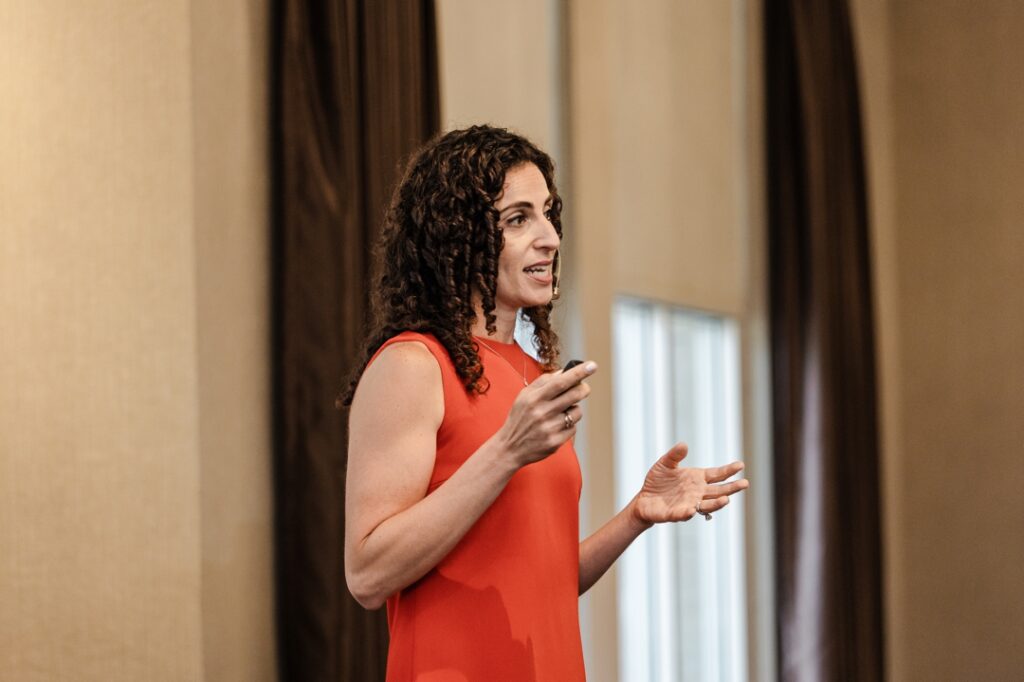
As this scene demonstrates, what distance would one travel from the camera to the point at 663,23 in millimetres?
4453

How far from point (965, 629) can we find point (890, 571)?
0.39 m

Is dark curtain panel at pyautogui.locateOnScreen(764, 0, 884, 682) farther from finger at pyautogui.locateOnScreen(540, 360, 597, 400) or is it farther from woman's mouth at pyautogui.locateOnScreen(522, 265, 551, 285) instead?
finger at pyautogui.locateOnScreen(540, 360, 597, 400)

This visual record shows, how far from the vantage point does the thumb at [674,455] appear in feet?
5.82

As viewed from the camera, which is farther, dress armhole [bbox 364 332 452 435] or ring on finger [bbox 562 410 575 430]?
dress armhole [bbox 364 332 452 435]

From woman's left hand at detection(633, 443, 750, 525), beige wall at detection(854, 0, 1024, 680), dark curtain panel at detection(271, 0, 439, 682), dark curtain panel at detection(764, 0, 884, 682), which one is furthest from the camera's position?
beige wall at detection(854, 0, 1024, 680)

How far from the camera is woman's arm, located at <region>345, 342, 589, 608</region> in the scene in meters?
1.46

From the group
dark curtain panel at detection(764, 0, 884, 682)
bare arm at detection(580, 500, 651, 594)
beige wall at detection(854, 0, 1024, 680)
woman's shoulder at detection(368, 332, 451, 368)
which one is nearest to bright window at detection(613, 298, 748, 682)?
dark curtain panel at detection(764, 0, 884, 682)

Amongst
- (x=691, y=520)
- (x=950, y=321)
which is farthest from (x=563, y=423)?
(x=950, y=321)

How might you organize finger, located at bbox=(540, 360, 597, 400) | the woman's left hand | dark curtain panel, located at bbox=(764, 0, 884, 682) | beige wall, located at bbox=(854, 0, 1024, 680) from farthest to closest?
beige wall, located at bbox=(854, 0, 1024, 680) < dark curtain panel, located at bbox=(764, 0, 884, 682) < the woman's left hand < finger, located at bbox=(540, 360, 597, 400)

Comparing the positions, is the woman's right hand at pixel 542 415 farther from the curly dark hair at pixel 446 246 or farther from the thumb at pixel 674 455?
the thumb at pixel 674 455

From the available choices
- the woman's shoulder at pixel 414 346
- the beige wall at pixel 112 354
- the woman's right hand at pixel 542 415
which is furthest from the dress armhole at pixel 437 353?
the beige wall at pixel 112 354

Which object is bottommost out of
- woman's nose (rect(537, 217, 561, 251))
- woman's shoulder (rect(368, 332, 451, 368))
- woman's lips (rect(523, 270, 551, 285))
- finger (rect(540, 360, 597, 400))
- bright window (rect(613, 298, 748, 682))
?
bright window (rect(613, 298, 748, 682))

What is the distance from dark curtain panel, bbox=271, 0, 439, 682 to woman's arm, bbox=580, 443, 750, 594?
79 centimetres

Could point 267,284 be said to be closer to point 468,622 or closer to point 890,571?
point 468,622
